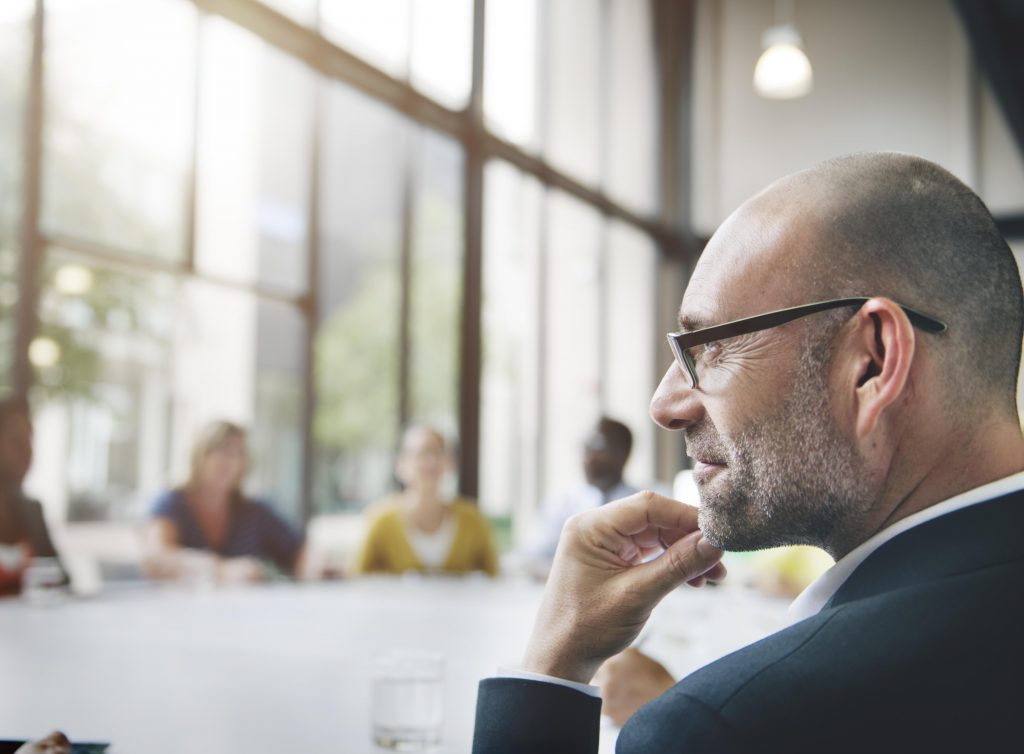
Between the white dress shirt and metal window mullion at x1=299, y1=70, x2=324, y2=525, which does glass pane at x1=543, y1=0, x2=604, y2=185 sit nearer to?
metal window mullion at x1=299, y1=70, x2=324, y2=525

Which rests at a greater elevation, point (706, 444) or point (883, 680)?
point (706, 444)

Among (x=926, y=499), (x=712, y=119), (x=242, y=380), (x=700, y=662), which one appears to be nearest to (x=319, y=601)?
(x=700, y=662)

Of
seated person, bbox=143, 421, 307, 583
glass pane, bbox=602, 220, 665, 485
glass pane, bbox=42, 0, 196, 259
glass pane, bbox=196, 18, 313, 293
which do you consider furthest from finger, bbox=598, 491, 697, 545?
glass pane, bbox=602, 220, 665, 485

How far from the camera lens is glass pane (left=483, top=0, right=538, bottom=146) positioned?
6.55m

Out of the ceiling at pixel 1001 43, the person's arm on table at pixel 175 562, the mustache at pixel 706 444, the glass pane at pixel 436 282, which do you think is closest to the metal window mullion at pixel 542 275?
the glass pane at pixel 436 282

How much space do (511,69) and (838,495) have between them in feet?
21.0

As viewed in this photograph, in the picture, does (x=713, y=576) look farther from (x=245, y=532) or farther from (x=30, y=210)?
(x=30, y=210)

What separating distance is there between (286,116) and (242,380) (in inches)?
57.5

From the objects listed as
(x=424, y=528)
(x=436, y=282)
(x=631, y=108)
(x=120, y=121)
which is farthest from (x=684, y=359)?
(x=631, y=108)

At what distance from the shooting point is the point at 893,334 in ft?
2.79

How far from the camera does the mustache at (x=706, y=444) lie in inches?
37.7

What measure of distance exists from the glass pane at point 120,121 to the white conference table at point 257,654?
5.65 ft

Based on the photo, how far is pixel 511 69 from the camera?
22.5 ft

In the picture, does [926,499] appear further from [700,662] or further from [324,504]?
[324,504]
